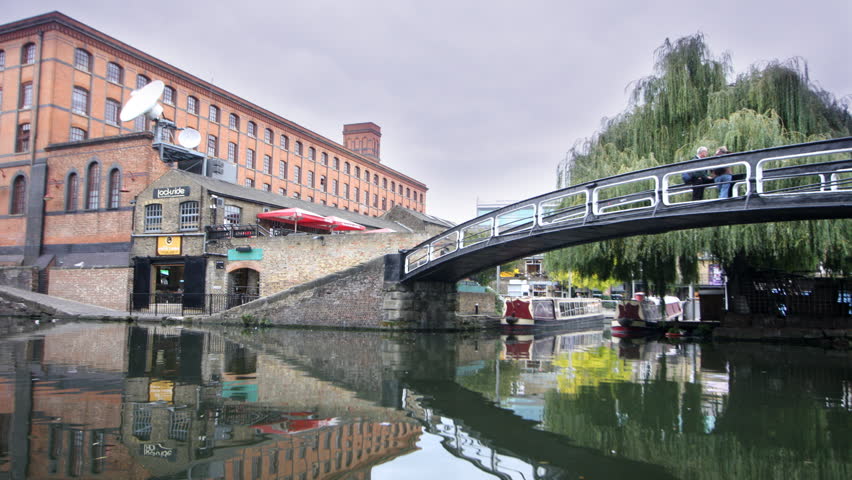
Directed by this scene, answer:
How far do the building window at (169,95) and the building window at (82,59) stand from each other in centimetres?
529

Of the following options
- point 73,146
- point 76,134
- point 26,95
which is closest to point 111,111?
point 76,134

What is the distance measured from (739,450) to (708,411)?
152cm

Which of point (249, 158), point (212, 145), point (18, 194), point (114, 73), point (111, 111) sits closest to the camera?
point (18, 194)

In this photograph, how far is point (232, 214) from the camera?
74.8ft

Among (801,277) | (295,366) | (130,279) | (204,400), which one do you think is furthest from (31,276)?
(801,277)

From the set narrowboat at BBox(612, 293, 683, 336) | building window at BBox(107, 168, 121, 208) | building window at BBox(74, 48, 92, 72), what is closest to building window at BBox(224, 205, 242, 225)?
building window at BBox(107, 168, 121, 208)

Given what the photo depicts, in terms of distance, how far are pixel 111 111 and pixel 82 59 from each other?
2.92m

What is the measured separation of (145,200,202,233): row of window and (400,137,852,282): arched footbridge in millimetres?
9955

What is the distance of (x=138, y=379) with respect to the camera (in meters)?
7.02

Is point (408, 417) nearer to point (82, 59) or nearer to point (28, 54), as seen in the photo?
point (82, 59)

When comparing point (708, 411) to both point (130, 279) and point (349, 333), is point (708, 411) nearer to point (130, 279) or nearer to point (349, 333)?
point (349, 333)

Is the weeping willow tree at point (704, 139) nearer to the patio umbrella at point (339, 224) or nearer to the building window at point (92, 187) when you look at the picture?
the patio umbrella at point (339, 224)

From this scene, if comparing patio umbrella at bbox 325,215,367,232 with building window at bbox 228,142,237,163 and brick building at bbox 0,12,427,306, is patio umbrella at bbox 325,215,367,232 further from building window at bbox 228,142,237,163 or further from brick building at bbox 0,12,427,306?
building window at bbox 228,142,237,163

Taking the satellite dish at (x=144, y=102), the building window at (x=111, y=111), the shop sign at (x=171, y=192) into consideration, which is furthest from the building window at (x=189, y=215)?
the building window at (x=111, y=111)
